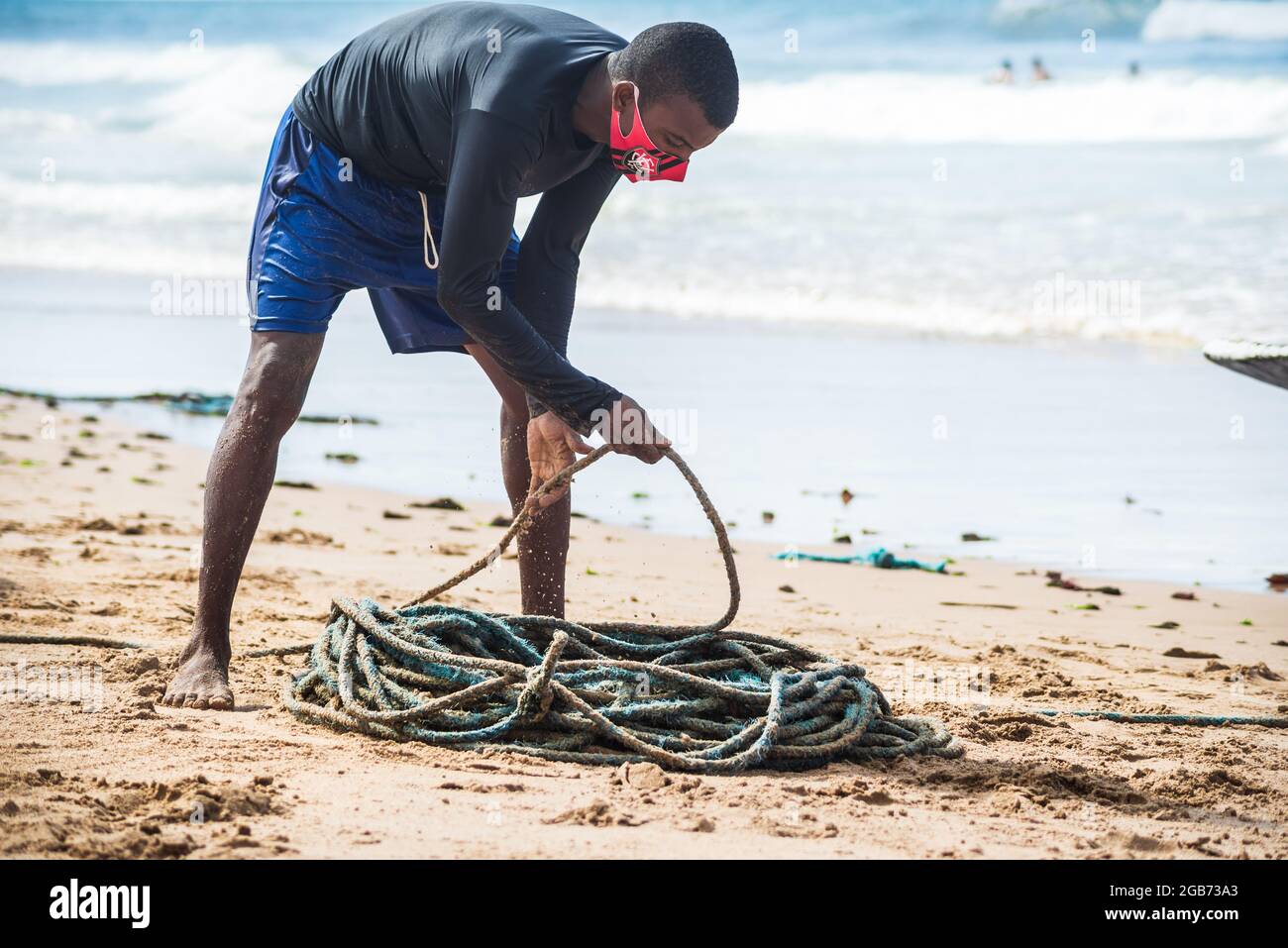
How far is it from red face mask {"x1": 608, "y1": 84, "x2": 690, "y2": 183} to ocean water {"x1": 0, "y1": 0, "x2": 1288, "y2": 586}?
3085 millimetres

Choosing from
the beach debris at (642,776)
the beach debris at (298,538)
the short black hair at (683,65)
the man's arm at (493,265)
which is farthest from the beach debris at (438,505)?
the short black hair at (683,65)

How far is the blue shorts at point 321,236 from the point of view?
11.6 ft

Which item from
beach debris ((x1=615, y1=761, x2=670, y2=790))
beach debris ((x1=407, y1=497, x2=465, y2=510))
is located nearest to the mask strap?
beach debris ((x1=615, y1=761, x2=670, y2=790))

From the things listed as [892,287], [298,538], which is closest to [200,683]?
[298,538]

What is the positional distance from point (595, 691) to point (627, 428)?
2.04 ft

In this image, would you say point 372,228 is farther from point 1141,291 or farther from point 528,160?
point 1141,291

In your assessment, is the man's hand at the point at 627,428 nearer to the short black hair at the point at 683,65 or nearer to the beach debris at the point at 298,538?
the short black hair at the point at 683,65

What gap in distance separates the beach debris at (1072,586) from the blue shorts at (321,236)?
111 inches

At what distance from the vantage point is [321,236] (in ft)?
11.6

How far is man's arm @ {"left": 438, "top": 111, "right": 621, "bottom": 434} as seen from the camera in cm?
297

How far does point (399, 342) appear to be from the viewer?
396cm

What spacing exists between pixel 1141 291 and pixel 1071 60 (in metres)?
20.2
